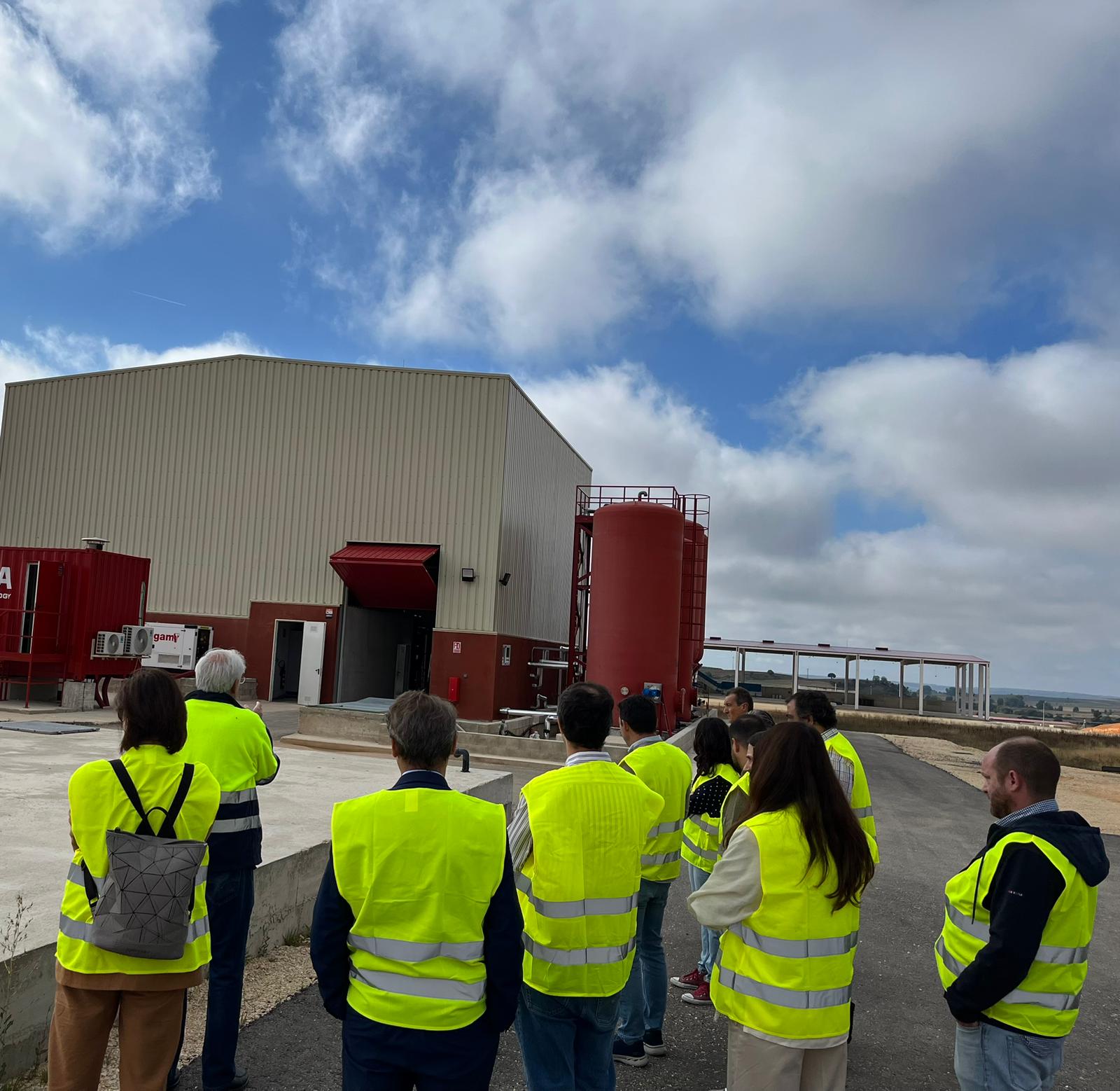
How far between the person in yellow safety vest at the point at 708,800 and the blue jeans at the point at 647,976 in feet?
2.31

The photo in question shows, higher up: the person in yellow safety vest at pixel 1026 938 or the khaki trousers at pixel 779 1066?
the person in yellow safety vest at pixel 1026 938

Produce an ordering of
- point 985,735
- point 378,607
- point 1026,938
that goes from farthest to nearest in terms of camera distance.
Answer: point 985,735 → point 378,607 → point 1026,938

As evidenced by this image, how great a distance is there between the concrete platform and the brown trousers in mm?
1004

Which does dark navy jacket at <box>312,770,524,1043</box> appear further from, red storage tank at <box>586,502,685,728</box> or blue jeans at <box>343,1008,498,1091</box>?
red storage tank at <box>586,502,685,728</box>

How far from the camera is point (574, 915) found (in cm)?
316

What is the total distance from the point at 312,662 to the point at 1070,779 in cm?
2047

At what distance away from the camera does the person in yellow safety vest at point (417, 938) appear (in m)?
2.51

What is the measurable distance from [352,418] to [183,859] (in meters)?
21.7

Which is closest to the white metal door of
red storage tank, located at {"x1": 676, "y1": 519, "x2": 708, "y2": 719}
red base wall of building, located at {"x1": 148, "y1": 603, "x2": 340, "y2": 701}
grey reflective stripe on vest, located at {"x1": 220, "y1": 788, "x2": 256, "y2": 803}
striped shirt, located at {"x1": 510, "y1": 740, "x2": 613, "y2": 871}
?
red base wall of building, located at {"x1": 148, "y1": 603, "x2": 340, "y2": 701}

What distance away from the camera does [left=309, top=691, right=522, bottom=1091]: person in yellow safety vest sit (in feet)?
8.22

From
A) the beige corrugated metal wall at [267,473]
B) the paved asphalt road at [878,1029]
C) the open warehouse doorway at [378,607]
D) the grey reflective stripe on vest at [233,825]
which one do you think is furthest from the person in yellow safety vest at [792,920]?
the beige corrugated metal wall at [267,473]

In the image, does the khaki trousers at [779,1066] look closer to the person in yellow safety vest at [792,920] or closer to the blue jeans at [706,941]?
the person in yellow safety vest at [792,920]

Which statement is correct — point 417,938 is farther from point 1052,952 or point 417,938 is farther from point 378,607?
point 378,607

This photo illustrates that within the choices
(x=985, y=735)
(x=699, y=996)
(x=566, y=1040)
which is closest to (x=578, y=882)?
(x=566, y=1040)
